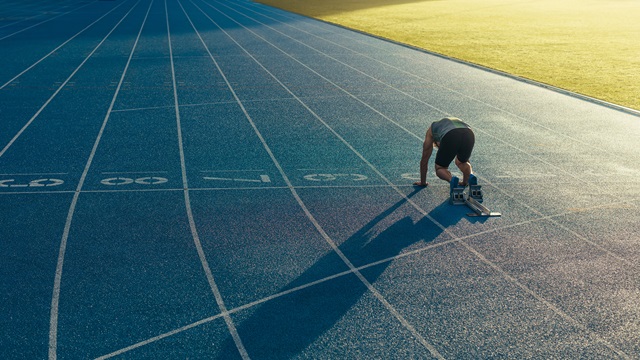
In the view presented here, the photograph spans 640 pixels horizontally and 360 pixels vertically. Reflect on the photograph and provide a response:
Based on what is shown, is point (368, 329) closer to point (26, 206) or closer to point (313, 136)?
point (26, 206)

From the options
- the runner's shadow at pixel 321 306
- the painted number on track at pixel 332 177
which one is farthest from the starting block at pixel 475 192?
the painted number on track at pixel 332 177

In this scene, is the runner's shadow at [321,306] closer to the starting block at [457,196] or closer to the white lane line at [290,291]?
the white lane line at [290,291]

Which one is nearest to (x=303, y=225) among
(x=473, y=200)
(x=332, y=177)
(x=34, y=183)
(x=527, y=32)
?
(x=332, y=177)

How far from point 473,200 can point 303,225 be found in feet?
6.97

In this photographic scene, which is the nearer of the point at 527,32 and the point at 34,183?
the point at 34,183

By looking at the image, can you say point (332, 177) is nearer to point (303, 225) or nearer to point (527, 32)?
point (303, 225)

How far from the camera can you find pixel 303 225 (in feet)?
22.2

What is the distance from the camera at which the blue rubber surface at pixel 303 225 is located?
188 inches

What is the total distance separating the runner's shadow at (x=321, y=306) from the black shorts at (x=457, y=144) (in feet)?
4.35

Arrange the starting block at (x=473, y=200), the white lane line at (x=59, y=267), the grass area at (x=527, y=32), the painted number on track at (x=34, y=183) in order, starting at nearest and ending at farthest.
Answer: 1. the white lane line at (x=59, y=267)
2. the starting block at (x=473, y=200)
3. the painted number on track at (x=34, y=183)
4. the grass area at (x=527, y=32)

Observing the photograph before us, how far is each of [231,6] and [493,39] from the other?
1753cm

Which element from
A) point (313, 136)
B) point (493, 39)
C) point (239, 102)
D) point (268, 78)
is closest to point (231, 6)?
point (493, 39)

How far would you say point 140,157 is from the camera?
8875 millimetres

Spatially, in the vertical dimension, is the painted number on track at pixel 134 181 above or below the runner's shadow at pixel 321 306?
above
